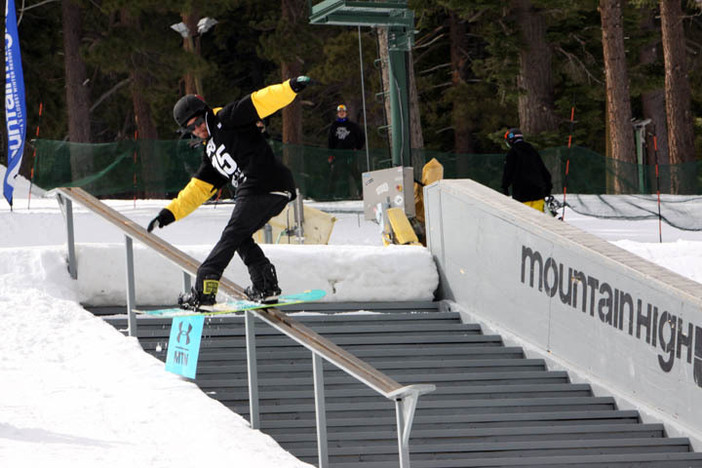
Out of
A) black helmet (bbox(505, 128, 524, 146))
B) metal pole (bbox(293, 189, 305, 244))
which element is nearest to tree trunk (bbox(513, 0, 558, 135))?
black helmet (bbox(505, 128, 524, 146))

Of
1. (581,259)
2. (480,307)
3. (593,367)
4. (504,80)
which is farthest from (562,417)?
(504,80)

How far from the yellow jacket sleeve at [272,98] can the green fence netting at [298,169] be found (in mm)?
14430

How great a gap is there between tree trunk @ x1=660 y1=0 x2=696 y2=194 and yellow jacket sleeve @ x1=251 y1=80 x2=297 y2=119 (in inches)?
782

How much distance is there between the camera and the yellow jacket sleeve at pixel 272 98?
22.3ft

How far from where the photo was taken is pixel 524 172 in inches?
569

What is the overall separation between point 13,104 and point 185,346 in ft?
42.9

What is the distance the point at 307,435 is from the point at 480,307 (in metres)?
2.92

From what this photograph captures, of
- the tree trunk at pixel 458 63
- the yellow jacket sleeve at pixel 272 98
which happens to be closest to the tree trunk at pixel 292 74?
the tree trunk at pixel 458 63

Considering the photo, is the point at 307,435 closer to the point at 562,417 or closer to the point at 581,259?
the point at 562,417

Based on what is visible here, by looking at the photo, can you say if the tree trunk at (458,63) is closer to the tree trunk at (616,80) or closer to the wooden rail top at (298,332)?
the tree trunk at (616,80)

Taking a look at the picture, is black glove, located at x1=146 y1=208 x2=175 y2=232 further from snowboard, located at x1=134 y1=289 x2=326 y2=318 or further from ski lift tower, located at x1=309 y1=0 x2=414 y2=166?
ski lift tower, located at x1=309 y1=0 x2=414 y2=166

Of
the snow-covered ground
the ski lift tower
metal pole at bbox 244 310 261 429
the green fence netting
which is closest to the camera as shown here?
the snow-covered ground

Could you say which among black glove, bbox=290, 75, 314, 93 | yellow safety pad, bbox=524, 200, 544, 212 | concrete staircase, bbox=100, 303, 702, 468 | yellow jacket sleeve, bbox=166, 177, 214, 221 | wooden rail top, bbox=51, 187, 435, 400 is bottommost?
concrete staircase, bbox=100, 303, 702, 468

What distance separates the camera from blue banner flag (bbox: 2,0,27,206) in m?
19.2
